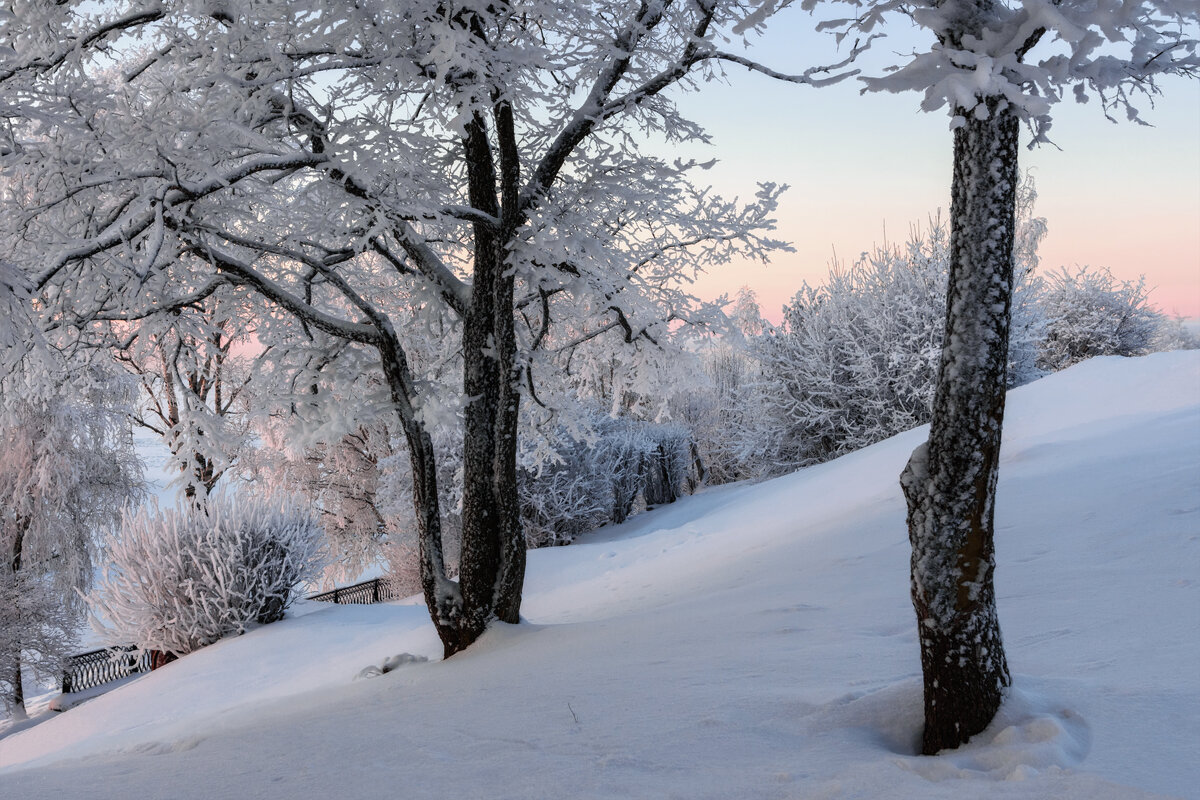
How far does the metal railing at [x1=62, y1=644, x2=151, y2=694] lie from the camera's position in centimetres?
1554

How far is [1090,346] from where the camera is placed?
74.3 feet

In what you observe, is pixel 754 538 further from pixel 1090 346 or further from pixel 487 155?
pixel 1090 346

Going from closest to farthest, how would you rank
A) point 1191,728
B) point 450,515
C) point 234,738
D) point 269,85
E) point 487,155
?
point 1191,728 < point 234,738 < point 269,85 < point 487,155 < point 450,515

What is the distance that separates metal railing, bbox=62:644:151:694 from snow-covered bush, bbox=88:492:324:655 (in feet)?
21.3

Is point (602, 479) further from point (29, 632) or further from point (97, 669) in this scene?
point (29, 632)

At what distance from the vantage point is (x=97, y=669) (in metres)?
16.2

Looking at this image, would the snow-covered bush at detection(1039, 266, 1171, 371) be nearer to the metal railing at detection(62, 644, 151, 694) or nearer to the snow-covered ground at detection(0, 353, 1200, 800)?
the snow-covered ground at detection(0, 353, 1200, 800)

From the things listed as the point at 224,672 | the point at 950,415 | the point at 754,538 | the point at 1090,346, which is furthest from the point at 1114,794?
the point at 1090,346

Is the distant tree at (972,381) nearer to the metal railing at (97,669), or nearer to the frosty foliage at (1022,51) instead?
the frosty foliage at (1022,51)

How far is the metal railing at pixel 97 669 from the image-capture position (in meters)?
15.5

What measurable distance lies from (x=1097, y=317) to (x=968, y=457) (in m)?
23.6

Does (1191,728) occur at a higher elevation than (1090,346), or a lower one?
lower

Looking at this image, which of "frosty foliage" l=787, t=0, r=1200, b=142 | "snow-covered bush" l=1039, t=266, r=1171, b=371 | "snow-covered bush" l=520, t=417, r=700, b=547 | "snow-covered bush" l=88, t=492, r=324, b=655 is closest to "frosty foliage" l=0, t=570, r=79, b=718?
"snow-covered bush" l=88, t=492, r=324, b=655

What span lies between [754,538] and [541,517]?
7.55m
